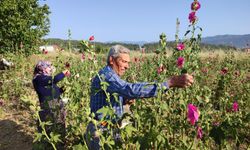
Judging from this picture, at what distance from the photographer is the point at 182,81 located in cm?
225

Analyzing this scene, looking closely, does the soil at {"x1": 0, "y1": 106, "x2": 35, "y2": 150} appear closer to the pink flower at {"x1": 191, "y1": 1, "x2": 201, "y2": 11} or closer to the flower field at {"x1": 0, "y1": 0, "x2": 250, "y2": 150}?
the flower field at {"x1": 0, "y1": 0, "x2": 250, "y2": 150}

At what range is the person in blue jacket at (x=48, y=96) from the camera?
404 centimetres

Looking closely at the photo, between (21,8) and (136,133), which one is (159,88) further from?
(21,8)

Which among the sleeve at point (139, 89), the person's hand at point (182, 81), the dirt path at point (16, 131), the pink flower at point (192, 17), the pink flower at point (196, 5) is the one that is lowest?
the dirt path at point (16, 131)

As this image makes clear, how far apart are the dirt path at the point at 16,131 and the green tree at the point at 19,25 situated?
9.12 meters

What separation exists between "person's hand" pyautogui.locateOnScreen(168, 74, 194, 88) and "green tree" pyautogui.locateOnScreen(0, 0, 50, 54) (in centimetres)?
1340

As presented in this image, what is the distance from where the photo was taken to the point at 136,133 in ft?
9.16

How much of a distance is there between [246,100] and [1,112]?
465 cm

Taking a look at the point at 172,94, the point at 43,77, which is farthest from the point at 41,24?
the point at 172,94

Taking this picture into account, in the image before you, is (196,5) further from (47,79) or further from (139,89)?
(47,79)

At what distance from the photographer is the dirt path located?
4980 mm

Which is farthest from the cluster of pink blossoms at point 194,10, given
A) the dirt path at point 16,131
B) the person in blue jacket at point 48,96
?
the dirt path at point 16,131

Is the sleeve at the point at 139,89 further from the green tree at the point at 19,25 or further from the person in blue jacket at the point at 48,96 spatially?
the green tree at the point at 19,25

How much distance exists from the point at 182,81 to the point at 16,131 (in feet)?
13.4
